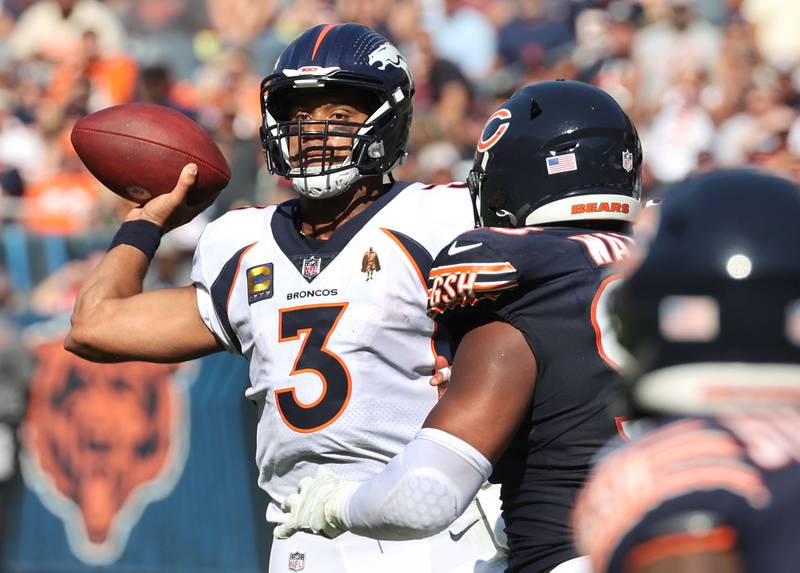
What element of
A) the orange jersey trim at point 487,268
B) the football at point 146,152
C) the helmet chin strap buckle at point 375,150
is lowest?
the orange jersey trim at point 487,268

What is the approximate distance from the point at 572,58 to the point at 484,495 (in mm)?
7445

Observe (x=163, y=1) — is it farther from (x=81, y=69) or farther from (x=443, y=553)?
(x=443, y=553)

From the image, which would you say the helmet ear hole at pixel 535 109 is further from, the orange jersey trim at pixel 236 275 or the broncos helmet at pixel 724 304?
the broncos helmet at pixel 724 304

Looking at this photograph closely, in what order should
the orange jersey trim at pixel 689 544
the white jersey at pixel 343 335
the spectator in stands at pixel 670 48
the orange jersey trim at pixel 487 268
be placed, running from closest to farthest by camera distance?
the orange jersey trim at pixel 689 544 → the orange jersey trim at pixel 487 268 → the white jersey at pixel 343 335 → the spectator in stands at pixel 670 48

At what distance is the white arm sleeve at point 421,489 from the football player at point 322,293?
0.80 m

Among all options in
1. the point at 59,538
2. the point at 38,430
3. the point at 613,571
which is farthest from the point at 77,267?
the point at 613,571

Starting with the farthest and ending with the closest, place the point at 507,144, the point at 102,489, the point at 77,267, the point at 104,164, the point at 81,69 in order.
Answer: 1. the point at 81,69
2. the point at 77,267
3. the point at 102,489
4. the point at 104,164
5. the point at 507,144

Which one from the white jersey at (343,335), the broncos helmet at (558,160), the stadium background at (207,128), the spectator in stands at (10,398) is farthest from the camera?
Result: the spectator in stands at (10,398)

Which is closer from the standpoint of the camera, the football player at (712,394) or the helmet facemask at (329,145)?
the football player at (712,394)

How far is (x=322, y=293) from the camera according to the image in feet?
12.0

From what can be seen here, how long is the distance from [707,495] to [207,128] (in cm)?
911

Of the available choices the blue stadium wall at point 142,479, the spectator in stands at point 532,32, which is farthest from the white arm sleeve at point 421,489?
the spectator in stands at point 532,32

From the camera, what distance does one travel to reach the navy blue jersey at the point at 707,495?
1559mm

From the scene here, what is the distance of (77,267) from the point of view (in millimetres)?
8742
